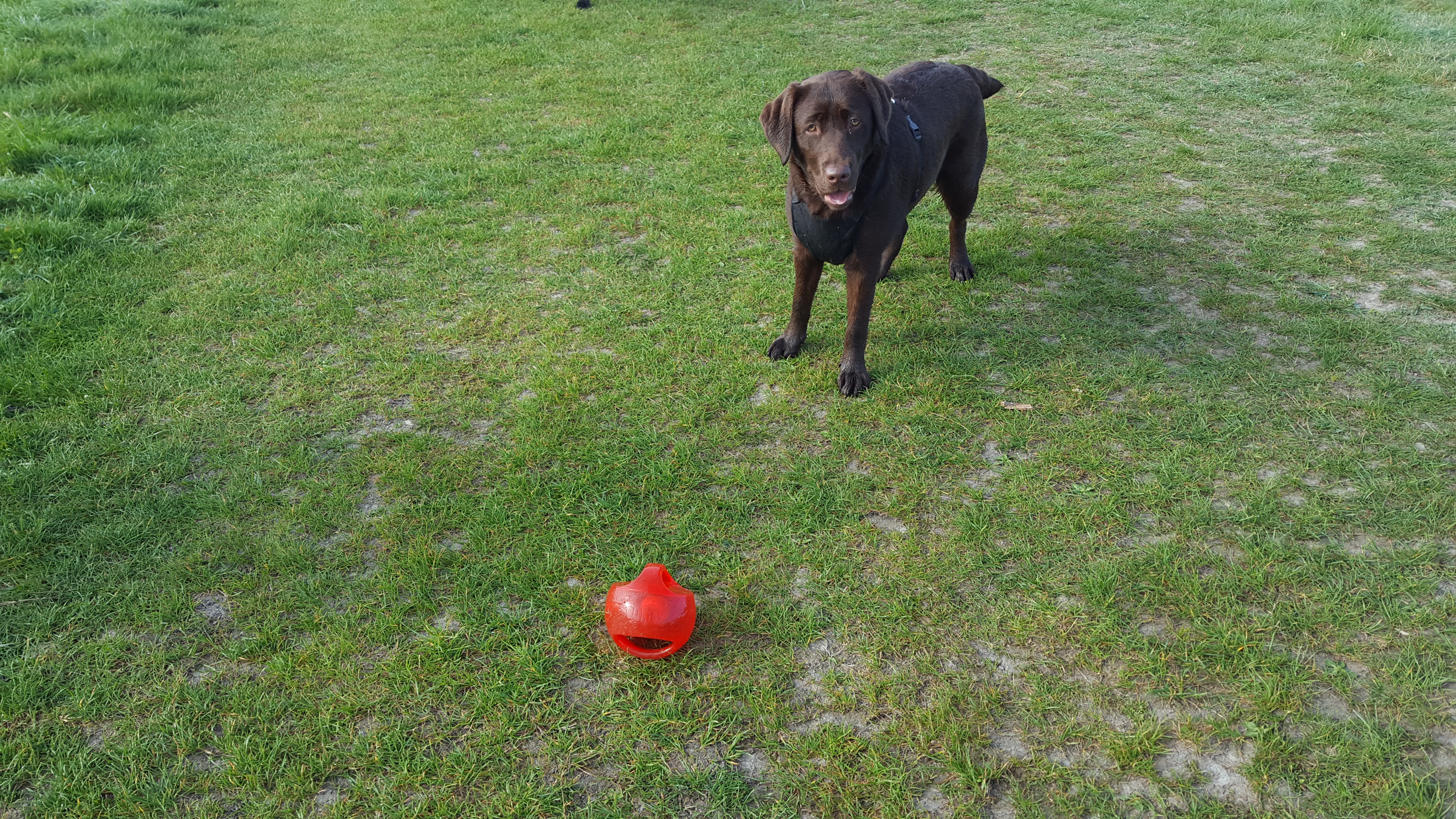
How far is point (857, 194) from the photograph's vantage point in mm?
3598

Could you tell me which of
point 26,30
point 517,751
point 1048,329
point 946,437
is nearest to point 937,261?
point 1048,329

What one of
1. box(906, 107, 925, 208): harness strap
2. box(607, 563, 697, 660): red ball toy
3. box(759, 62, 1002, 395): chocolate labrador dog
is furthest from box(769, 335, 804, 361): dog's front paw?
box(607, 563, 697, 660): red ball toy

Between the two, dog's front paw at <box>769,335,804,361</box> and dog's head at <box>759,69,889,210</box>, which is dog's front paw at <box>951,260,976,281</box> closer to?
dog's front paw at <box>769,335,804,361</box>

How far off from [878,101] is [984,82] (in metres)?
1.45

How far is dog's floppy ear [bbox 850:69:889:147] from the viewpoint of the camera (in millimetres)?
3465

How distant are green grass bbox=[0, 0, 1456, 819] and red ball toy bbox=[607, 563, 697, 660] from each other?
0.10 m

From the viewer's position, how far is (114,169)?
5.91 meters

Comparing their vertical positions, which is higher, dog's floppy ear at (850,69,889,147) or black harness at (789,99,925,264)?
dog's floppy ear at (850,69,889,147)

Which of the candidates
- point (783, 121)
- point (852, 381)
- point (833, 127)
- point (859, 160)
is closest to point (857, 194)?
point (859, 160)

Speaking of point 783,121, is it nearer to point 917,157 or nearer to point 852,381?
point 917,157

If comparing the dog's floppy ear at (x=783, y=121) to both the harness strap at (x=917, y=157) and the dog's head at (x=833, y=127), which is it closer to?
the dog's head at (x=833, y=127)

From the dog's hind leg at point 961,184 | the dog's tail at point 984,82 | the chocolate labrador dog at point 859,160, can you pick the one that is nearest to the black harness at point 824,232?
the chocolate labrador dog at point 859,160

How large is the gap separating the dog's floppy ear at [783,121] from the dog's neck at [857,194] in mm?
84

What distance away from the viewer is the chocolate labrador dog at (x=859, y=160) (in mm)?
3412
